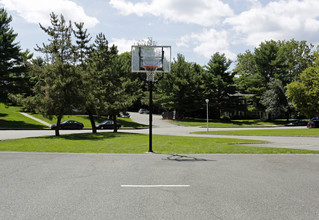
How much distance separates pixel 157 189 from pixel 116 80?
2462cm

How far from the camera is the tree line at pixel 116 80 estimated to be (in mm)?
22172

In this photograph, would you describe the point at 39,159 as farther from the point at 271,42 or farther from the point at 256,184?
the point at 271,42

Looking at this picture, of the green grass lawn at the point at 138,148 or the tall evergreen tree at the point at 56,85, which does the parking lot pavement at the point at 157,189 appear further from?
the tall evergreen tree at the point at 56,85

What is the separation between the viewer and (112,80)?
29.5m

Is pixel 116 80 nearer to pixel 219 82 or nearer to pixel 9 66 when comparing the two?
pixel 9 66

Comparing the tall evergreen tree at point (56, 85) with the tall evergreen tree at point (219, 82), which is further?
the tall evergreen tree at point (219, 82)

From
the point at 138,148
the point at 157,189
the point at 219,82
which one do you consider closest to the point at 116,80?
the point at 138,148

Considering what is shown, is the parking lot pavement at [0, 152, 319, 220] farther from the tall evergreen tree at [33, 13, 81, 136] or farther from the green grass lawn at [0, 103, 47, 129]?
the green grass lawn at [0, 103, 47, 129]

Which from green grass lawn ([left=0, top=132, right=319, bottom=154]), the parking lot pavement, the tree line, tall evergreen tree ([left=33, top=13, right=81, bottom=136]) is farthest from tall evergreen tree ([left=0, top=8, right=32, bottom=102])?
the parking lot pavement

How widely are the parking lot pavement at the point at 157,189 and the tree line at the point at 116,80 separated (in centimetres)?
1351

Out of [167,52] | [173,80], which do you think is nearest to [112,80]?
[167,52]

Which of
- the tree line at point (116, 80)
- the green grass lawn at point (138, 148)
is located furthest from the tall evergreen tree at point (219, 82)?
the green grass lawn at point (138, 148)

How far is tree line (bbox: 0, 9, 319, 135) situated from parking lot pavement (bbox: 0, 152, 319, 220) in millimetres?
13506

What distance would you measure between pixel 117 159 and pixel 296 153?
880cm
